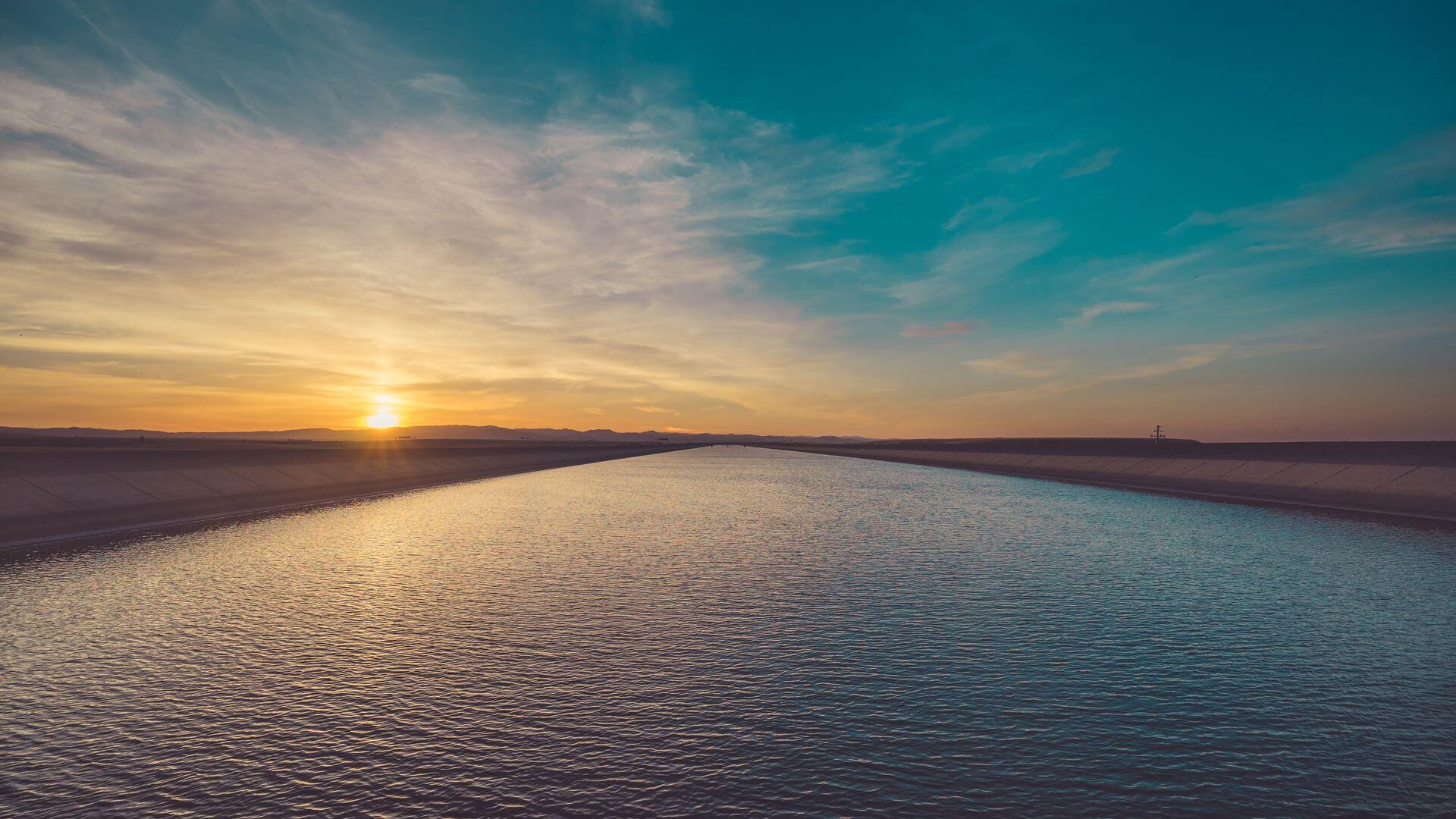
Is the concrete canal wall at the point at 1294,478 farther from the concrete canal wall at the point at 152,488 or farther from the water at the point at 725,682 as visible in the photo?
the concrete canal wall at the point at 152,488

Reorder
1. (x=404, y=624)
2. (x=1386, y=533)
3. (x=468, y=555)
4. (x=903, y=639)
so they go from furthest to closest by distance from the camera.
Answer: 1. (x=1386, y=533)
2. (x=468, y=555)
3. (x=404, y=624)
4. (x=903, y=639)

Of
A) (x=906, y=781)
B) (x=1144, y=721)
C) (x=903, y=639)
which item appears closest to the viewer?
(x=906, y=781)

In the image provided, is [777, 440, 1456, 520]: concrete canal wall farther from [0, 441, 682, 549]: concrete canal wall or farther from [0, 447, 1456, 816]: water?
[0, 441, 682, 549]: concrete canal wall

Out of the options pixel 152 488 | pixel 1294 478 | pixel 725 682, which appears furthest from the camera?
pixel 1294 478

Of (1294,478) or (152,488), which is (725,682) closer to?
(152,488)

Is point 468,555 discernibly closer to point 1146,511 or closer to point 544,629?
point 544,629

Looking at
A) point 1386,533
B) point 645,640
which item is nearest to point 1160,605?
point 645,640

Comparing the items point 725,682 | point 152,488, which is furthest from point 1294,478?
point 152,488

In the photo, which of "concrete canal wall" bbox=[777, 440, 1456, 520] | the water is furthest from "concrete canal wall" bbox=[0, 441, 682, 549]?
"concrete canal wall" bbox=[777, 440, 1456, 520]
